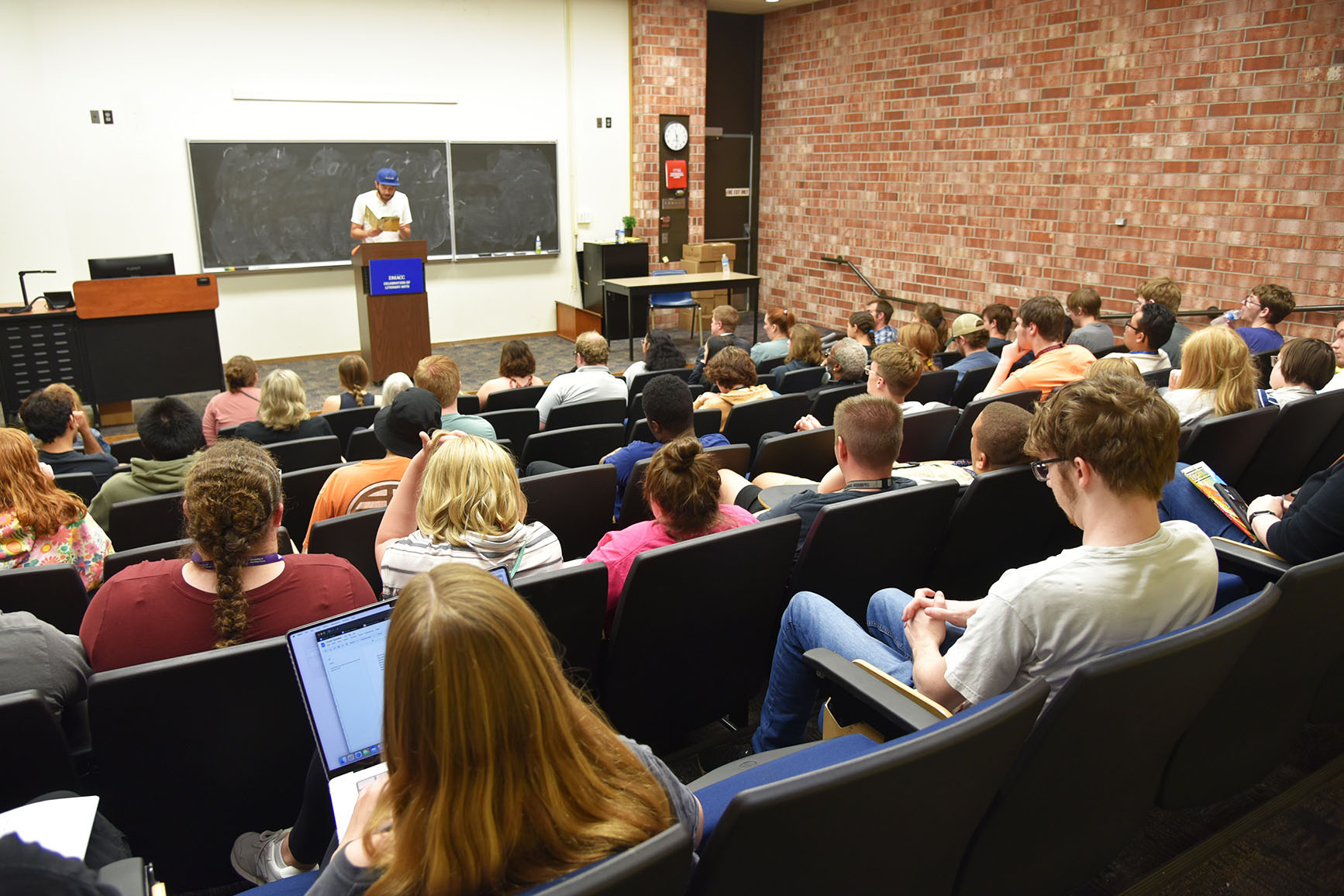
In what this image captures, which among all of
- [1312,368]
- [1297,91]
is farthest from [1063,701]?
[1297,91]

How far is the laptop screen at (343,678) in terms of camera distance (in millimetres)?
1434

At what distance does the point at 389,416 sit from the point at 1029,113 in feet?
22.6

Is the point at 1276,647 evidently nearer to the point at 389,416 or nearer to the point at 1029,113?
the point at 389,416

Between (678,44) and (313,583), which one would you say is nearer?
(313,583)

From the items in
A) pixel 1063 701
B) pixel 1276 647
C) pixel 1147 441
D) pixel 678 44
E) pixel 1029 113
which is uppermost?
pixel 678 44

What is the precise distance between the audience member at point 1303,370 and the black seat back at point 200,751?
12.2ft

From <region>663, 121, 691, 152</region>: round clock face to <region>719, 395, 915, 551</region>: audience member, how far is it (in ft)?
26.2

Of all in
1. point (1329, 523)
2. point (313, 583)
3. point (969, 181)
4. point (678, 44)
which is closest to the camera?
point (313, 583)

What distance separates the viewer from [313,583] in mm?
1892

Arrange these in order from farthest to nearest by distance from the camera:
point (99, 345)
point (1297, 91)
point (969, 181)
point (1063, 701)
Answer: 1. point (969, 181)
2. point (99, 345)
3. point (1297, 91)
4. point (1063, 701)

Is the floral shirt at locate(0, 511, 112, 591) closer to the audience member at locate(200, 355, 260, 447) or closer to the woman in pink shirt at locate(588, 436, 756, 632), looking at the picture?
the woman in pink shirt at locate(588, 436, 756, 632)

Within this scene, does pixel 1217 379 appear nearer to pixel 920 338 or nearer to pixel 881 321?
pixel 920 338

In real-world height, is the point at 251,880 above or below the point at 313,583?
below

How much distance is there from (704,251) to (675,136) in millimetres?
1296
